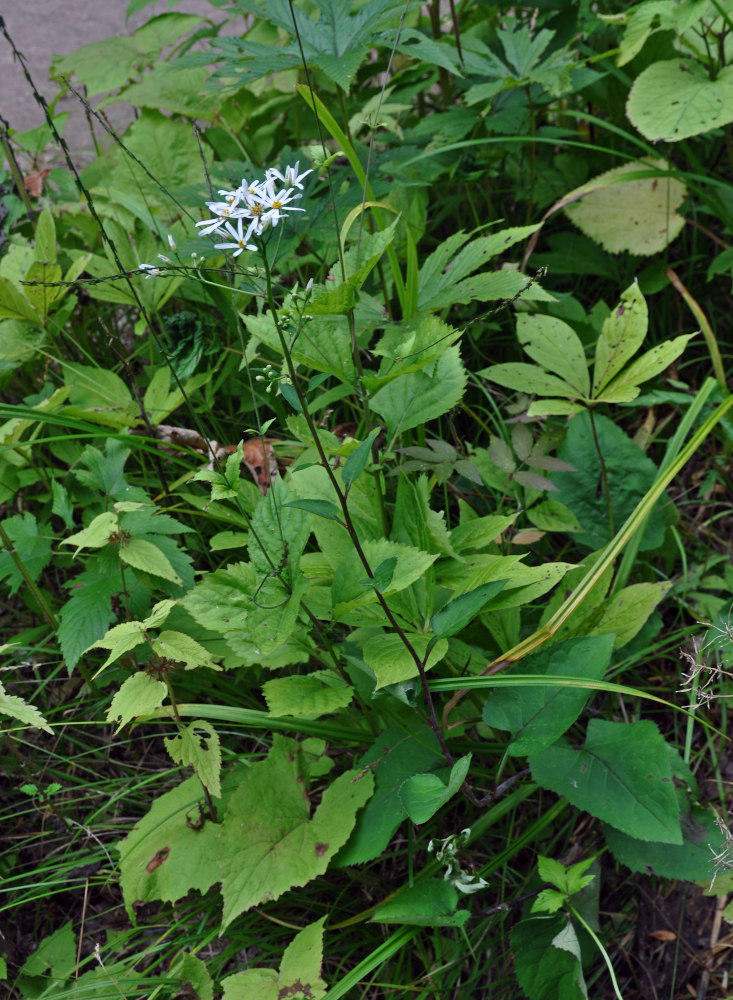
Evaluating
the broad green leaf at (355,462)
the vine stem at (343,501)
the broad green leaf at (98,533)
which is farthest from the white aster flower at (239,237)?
the broad green leaf at (98,533)

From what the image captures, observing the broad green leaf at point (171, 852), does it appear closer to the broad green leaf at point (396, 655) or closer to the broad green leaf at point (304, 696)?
the broad green leaf at point (304, 696)

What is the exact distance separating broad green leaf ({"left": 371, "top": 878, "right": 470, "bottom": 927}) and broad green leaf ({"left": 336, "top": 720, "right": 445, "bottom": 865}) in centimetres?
7

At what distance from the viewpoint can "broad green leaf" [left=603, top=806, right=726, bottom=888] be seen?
1198 mm

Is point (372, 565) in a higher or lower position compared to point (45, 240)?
lower

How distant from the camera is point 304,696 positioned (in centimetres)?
118

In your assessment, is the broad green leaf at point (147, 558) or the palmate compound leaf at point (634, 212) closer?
the broad green leaf at point (147, 558)

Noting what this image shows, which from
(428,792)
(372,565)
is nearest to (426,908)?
(428,792)

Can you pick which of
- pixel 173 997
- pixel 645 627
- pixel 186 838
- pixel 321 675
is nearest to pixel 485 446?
pixel 645 627

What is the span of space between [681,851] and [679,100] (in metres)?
1.39

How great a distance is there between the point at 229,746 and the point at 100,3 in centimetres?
325

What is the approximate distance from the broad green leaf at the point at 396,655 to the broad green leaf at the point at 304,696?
0.08 m

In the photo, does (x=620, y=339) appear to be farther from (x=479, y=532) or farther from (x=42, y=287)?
(x=42, y=287)

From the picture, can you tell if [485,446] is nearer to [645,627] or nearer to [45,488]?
[645,627]

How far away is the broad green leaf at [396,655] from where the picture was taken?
3.59 feet
